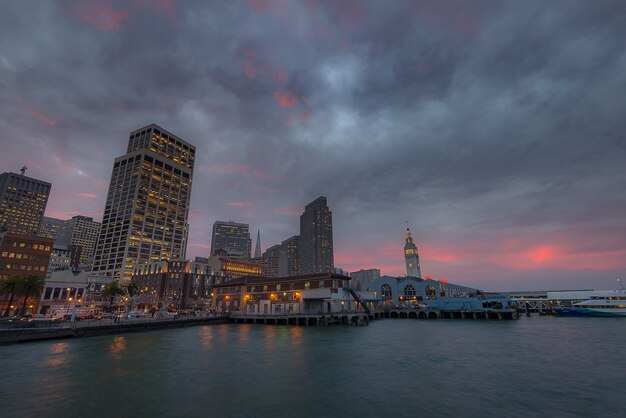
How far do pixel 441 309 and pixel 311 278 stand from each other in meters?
51.1

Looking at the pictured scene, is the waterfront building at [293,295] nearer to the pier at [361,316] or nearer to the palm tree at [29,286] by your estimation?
the pier at [361,316]

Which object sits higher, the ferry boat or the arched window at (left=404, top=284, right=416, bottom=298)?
the arched window at (left=404, top=284, right=416, bottom=298)

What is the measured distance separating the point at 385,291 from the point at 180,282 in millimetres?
102926

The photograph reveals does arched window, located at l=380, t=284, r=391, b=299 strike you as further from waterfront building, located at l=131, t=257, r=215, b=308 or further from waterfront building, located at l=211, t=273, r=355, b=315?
waterfront building, located at l=131, t=257, r=215, b=308

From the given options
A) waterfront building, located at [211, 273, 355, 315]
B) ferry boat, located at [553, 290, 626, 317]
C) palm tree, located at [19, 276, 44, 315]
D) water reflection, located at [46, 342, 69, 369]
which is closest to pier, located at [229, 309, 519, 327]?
waterfront building, located at [211, 273, 355, 315]

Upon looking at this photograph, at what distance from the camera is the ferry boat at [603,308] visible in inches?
3853

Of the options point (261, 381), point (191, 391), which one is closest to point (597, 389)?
point (261, 381)

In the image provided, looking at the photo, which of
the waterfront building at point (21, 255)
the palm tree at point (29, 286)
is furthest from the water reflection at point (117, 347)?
the waterfront building at point (21, 255)

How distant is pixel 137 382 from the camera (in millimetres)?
27641

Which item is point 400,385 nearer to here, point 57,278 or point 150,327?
point 150,327

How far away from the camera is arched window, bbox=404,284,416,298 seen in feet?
463

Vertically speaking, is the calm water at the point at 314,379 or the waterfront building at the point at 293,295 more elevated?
the waterfront building at the point at 293,295

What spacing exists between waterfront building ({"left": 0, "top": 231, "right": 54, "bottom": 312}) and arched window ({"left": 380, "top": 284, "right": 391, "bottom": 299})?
12962cm

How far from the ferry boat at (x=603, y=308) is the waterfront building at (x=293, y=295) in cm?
7775
